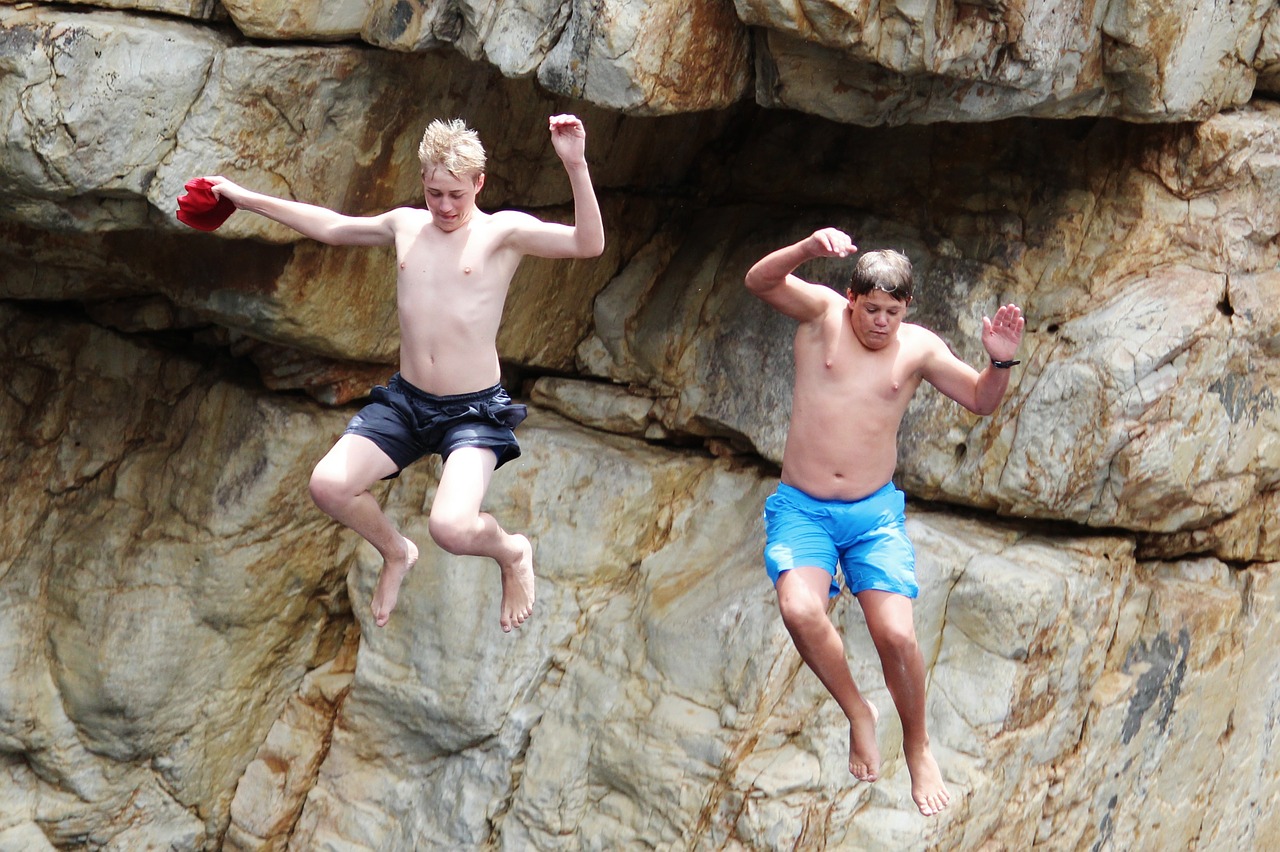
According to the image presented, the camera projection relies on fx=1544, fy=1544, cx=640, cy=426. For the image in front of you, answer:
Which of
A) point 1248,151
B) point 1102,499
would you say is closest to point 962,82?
point 1248,151

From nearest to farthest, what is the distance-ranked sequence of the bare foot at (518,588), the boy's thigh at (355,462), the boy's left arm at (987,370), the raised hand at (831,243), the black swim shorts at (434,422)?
the raised hand at (831,243), the boy's left arm at (987,370), the boy's thigh at (355,462), the black swim shorts at (434,422), the bare foot at (518,588)

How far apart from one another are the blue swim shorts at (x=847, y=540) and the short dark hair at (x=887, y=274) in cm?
89

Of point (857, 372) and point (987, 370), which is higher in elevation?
point (987, 370)

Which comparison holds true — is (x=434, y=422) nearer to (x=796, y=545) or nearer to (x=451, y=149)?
(x=451, y=149)

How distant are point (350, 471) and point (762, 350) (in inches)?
121

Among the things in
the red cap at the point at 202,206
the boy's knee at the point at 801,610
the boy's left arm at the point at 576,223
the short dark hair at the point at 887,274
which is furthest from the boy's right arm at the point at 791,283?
Answer: the red cap at the point at 202,206

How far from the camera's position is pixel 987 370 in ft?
20.8

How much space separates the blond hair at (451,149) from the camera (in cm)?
626

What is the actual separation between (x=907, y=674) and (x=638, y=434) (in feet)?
11.0

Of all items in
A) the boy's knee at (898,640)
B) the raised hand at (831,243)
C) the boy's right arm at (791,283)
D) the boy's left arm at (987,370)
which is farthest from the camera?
the boy's knee at (898,640)

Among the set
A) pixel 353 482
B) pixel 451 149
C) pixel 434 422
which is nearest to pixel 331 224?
pixel 451 149

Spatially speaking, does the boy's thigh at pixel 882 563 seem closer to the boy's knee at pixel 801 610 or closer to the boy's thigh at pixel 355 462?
the boy's knee at pixel 801 610

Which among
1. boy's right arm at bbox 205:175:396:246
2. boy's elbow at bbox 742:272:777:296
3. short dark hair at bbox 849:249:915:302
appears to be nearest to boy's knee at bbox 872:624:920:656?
short dark hair at bbox 849:249:915:302

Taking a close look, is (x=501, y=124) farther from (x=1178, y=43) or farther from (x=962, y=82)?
(x=1178, y=43)
